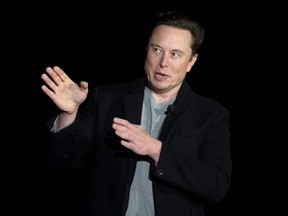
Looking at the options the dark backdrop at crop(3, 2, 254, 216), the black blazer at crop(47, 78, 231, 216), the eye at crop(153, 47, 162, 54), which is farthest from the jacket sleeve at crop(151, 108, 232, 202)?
the dark backdrop at crop(3, 2, 254, 216)

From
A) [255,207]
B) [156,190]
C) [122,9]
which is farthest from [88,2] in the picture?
[255,207]

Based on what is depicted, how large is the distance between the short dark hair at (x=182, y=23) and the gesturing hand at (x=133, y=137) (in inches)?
22.3

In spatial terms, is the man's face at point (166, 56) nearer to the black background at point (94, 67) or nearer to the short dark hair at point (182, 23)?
the short dark hair at point (182, 23)

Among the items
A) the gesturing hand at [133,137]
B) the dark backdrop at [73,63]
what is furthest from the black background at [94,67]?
the gesturing hand at [133,137]

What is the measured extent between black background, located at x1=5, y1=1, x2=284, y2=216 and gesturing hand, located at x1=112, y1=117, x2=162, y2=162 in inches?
49.9

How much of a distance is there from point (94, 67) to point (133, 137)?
1.31 meters

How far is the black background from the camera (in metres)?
2.50

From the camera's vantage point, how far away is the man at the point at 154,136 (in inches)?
59.1

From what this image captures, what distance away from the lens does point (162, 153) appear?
1458mm

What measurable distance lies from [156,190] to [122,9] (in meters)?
1.44

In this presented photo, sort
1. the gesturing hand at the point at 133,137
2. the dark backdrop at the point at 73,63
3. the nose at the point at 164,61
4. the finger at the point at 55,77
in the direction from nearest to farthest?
the gesturing hand at the point at 133,137 < the finger at the point at 55,77 < the nose at the point at 164,61 < the dark backdrop at the point at 73,63

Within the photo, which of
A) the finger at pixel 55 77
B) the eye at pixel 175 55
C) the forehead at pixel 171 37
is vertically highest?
the forehead at pixel 171 37

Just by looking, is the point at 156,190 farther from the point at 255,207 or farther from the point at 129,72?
the point at 255,207

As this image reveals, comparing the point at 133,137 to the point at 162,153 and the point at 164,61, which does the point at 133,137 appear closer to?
the point at 162,153
